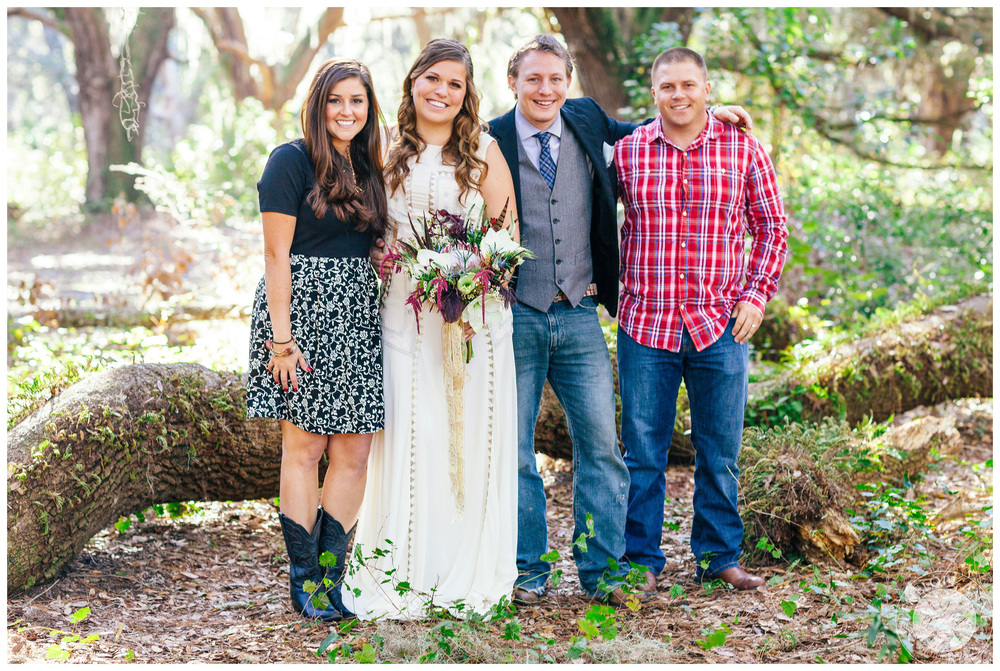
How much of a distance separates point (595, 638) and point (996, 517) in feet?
7.35

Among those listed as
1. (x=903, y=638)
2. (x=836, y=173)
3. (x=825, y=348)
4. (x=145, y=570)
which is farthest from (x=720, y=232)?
(x=836, y=173)

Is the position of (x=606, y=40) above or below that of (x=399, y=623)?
above

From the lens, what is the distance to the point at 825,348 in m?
5.40

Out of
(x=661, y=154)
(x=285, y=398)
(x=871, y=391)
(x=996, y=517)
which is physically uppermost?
(x=661, y=154)

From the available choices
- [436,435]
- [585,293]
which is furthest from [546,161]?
[436,435]

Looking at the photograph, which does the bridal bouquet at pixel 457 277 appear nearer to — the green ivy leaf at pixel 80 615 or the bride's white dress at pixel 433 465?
the bride's white dress at pixel 433 465

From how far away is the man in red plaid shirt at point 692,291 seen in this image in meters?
3.47

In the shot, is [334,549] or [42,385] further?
[42,385]

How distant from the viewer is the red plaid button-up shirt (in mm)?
3475

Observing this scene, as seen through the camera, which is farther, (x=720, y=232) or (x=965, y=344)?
(x=965, y=344)

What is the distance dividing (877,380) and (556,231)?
9.67 feet

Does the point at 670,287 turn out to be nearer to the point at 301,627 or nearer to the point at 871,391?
the point at 301,627

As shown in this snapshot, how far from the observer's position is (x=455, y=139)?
11.1ft

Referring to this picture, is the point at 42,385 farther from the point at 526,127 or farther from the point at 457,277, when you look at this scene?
the point at 526,127
